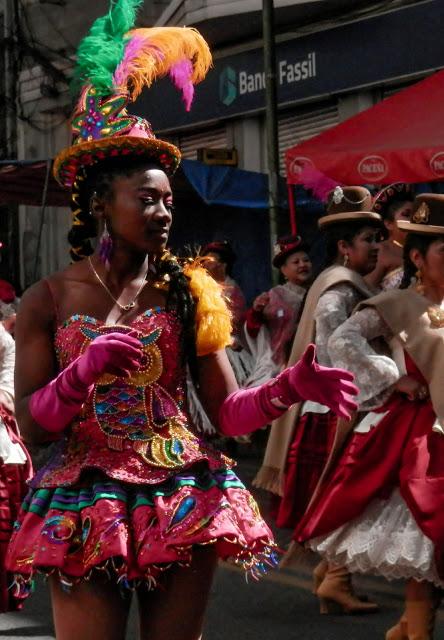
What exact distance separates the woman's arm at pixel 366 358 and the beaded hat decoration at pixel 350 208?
1.28m

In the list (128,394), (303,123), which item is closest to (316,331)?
(128,394)

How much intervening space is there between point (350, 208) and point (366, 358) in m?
1.53

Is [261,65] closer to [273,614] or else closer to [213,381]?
[273,614]

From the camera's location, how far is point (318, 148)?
32.7 ft

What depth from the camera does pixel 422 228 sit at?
5.68 meters

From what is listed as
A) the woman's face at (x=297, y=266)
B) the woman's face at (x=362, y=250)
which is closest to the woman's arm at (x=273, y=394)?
the woman's face at (x=362, y=250)

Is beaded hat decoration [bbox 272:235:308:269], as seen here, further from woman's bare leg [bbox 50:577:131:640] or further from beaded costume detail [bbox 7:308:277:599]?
woman's bare leg [bbox 50:577:131:640]

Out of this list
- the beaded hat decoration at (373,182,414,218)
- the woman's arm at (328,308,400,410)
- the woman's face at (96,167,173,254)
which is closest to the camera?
the woman's face at (96,167,173,254)

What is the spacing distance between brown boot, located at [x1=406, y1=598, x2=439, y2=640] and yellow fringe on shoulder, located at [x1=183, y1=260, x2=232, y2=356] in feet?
6.94

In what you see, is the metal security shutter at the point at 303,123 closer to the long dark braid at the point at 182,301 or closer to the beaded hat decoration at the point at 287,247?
the beaded hat decoration at the point at 287,247

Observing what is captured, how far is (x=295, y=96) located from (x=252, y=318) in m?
5.15

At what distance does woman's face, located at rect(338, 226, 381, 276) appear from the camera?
276 inches

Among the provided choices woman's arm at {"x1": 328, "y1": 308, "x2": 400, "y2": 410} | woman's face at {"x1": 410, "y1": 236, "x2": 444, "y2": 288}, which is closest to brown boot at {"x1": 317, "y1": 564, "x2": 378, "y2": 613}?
woman's arm at {"x1": 328, "y1": 308, "x2": 400, "y2": 410}

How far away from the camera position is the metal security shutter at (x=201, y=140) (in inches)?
703
